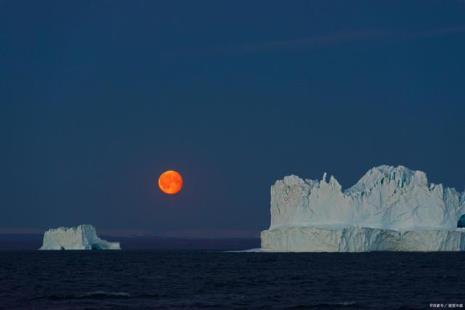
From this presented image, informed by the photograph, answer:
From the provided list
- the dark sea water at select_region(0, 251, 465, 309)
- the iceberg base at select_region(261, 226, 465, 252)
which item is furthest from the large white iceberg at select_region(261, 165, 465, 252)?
the dark sea water at select_region(0, 251, 465, 309)

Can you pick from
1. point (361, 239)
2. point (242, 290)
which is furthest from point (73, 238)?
point (242, 290)

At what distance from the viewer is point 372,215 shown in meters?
92.8

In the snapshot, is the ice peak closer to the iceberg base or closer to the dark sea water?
the iceberg base

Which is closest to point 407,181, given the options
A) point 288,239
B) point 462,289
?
point 288,239

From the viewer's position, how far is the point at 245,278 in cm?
5812

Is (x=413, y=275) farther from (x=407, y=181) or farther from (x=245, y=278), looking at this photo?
(x=407, y=181)

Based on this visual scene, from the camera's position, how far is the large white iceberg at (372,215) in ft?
299

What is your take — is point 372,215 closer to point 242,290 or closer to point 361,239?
point 361,239

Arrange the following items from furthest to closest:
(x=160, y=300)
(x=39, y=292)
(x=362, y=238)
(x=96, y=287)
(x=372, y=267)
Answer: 1. (x=362, y=238)
2. (x=372, y=267)
3. (x=96, y=287)
4. (x=39, y=292)
5. (x=160, y=300)

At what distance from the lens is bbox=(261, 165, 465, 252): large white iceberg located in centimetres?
9100

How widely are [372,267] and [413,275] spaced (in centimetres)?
1197

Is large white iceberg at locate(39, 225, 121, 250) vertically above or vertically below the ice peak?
below

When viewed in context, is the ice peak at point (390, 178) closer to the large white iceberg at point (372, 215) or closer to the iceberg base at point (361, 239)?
the large white iceberg at point (372, 215)

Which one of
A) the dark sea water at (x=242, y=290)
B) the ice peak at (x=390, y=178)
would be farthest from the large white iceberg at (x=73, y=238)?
the dark sea water at (x=242, y=290)
